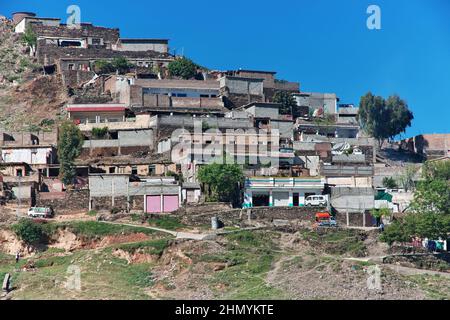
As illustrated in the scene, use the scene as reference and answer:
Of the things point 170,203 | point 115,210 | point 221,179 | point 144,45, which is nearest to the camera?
point 115,210

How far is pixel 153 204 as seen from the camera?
191 feet

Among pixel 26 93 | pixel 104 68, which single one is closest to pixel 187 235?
pixel 26 93

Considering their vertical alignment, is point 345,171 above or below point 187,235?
above

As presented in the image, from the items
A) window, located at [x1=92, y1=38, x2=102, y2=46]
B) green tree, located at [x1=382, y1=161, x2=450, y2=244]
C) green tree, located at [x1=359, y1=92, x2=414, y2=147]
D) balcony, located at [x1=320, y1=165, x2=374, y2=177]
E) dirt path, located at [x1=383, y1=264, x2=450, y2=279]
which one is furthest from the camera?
window, located at [x1=92, y1=38, x2=102, y2=46]

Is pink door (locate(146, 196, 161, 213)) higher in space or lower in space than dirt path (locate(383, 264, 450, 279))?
higher

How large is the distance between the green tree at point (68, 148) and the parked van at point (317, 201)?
10.8m

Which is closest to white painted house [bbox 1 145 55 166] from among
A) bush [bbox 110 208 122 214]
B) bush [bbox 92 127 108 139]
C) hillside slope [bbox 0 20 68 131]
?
bush [bbox 92 127 108 139]

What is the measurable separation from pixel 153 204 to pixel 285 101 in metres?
17.5

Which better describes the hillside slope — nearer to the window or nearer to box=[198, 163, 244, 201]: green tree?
the window

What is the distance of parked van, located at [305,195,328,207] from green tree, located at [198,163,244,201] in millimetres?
3244

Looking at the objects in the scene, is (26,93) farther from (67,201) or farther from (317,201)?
(317,201)

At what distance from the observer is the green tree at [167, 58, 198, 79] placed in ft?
249

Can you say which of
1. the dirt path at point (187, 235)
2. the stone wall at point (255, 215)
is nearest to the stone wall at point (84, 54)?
the stone wall at point (255, 215)
